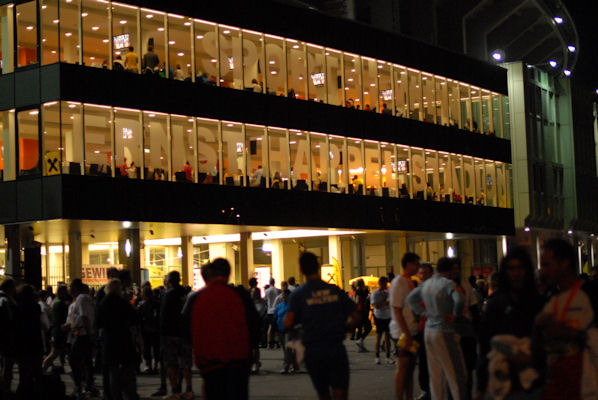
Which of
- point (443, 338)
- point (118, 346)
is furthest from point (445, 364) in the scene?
point (118, 346)

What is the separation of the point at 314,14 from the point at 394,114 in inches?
284

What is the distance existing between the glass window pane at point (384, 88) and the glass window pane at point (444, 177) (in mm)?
5083

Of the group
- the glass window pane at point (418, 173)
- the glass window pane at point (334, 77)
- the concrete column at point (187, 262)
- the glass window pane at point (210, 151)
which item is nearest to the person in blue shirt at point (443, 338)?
the glass window pane at point (210, 151)

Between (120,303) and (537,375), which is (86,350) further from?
(537,375)

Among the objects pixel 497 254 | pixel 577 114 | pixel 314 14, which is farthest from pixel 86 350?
pixel 577 114

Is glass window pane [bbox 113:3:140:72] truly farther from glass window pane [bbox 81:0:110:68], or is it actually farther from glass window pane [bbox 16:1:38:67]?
glass window pane [bbox 16:1:38:67]

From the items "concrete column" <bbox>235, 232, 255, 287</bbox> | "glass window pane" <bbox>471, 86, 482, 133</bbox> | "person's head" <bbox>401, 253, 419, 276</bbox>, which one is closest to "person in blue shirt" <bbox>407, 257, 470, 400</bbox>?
"person's head" <bbox>401, 253, 419, 276</bbox>

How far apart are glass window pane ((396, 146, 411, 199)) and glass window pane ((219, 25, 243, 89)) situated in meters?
11.3

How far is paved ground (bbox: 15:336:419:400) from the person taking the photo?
54.5ft

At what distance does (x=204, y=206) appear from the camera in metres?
38.0

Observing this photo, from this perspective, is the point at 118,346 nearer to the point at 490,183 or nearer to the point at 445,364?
the point at 445,364

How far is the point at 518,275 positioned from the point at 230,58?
33.4 metres

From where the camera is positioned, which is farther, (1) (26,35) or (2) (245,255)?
(2) (245,255)

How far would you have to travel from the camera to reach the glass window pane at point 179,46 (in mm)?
37750
